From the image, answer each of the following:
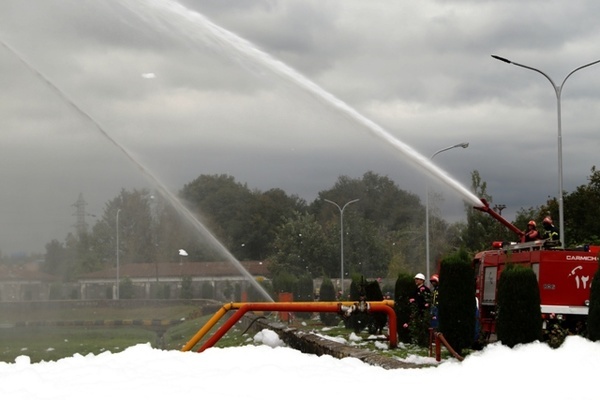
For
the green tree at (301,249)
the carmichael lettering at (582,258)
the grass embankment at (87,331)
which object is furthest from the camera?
the green tree at (301,249)

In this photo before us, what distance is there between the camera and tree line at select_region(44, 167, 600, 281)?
3775cm

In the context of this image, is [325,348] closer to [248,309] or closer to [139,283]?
[248,309]

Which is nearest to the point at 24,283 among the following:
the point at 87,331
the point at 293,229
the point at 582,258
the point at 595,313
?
the point at 87,331

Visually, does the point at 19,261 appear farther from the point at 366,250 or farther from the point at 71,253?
the point at 366,250

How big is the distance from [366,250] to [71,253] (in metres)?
38.1

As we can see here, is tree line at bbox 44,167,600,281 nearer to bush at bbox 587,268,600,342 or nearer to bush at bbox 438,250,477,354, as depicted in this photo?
bush at bbox 438,250,477,354

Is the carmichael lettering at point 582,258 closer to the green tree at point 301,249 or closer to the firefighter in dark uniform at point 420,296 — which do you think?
the firefighter in dark uniform at point 420,296

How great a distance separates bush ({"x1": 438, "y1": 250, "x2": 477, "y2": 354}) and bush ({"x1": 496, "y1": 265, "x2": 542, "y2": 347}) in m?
1.91

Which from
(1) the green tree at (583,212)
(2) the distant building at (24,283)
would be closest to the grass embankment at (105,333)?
(2) the distant building at (24,283)

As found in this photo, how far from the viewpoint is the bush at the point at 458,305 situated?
1923 centimetres

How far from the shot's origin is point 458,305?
1934cm

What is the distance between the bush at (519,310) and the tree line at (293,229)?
658 cm

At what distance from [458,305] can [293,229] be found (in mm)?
41675

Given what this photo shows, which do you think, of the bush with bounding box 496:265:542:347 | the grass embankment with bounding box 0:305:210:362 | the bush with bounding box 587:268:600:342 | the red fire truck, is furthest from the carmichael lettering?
the grass embankment with bounding box 0:305:210:362
